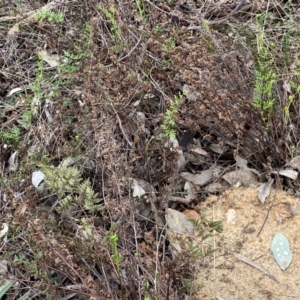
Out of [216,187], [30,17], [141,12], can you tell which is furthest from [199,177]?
[30,17]

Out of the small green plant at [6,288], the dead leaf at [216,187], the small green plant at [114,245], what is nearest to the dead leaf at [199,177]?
the dead leaf at [216,187]

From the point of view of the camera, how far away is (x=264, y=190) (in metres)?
1.94

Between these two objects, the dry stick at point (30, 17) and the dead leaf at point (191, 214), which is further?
the dry stick at point (30, 17)

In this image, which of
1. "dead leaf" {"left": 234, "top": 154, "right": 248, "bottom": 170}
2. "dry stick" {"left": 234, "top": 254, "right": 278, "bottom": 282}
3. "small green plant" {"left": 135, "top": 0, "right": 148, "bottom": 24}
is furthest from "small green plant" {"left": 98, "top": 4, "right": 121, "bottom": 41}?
"dry stick" {"left": 234, "top": 254, "right": 278, "bottom": 282}

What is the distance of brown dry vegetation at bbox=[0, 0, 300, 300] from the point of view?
163 cm

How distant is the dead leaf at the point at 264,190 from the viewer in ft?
6.32

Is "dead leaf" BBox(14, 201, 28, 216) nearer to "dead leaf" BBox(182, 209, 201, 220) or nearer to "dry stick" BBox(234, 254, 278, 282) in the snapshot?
"dead leaf" BBox(182, 209, 201, 220)

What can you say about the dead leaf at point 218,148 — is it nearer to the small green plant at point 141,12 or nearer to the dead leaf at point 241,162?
the dead leaf at point 241,162

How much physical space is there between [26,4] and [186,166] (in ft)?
4.06

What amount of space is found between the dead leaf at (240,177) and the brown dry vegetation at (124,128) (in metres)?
0.04

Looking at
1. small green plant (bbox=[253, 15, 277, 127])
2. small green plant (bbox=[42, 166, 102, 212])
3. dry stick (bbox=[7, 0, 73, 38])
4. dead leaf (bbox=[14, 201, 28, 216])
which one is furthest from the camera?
dry stick (bbox=[7, 0, 73, 38])

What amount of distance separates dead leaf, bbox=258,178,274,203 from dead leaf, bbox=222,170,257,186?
56 mm

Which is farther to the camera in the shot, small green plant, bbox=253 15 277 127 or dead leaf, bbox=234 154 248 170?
dead leaf, bbox=234 154 248 170

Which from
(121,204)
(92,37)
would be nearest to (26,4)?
(92,37)
